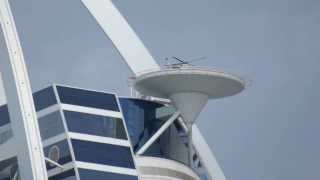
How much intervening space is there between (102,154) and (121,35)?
654 inches

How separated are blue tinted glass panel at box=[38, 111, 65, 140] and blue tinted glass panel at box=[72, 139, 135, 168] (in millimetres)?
1959

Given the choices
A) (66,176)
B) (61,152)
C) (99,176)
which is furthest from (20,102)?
(61,152)

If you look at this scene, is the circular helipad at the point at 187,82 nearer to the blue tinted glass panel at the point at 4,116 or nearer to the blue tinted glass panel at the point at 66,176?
the blue tinted glass panel at the point at 4,116

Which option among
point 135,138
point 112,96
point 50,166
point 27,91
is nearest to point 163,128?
point 135,138

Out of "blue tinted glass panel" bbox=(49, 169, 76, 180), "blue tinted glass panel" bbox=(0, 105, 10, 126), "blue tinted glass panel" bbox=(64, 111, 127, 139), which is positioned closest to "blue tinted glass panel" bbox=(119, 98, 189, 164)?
"blue tinted glass panel" bbox=(64, 111, 127, 139)

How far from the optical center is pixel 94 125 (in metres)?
73.2

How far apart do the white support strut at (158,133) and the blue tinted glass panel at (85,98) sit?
19.8ft

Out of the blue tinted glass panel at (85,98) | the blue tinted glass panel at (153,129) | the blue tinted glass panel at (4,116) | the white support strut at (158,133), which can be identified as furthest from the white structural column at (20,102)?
the blue tinted glass panel at (153,129)

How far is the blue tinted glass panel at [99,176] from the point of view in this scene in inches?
2687

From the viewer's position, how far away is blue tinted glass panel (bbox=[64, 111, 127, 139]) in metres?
72.4

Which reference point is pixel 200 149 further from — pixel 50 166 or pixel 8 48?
pixel 8 48

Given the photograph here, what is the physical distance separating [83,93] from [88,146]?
497 cm

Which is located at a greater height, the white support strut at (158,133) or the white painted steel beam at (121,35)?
the white painted steel beam at (121,35)

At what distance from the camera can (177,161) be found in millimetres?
81562
